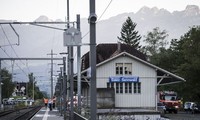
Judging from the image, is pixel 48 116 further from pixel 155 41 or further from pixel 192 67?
pixel 155 41

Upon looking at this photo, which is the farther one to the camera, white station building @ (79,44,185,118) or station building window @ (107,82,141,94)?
station building window @ (107,82,141,94)

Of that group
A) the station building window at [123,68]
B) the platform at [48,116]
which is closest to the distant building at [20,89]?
the platform at [48,116]

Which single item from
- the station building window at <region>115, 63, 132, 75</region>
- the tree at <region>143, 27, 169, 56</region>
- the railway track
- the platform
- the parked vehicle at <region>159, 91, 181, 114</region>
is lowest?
the railway track

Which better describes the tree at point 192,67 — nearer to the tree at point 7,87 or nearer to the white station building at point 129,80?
the white station building at point 129,80

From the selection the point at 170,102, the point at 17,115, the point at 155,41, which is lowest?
the point at 17,115

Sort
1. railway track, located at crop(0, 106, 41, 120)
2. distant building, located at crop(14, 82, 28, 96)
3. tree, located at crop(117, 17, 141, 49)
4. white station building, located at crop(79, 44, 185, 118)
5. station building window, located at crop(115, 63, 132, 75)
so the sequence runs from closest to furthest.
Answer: railway track, located at crop(0, 106, 41, 120)
white station building, located at crop(79, 44, 185, 118)
station building window, located at crop(115, 63, 132, 75)
tree, located at crop(117, 17, 141, 49)
distant building, located at crop(14, 82, 28, 96)

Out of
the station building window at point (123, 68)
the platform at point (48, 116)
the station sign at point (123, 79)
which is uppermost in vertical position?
the station building window at point (123, 68)

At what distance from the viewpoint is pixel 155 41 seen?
130 metres

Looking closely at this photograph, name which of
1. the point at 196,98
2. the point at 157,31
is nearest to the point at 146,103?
the point at 196,98

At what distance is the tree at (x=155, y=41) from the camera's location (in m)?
128

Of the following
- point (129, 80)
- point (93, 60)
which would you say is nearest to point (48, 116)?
point (129, 80)

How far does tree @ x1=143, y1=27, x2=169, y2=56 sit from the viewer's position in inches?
5021

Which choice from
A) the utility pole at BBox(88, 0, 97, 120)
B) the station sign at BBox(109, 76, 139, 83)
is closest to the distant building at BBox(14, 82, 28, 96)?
the station sign at BBox(109, 76, 139, 83)

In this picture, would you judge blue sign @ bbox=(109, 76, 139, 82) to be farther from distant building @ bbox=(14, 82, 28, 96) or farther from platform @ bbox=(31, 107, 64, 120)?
distant building @ bbox=(14, 82, 28, 96)
